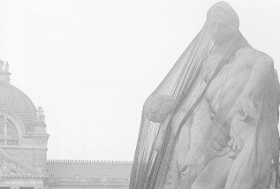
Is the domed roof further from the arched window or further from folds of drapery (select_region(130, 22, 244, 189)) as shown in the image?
folds of drapery (select_region(130, 22, 244, 189))

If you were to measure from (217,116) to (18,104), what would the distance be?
52.7 meters

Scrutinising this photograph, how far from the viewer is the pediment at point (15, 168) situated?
2143 inches

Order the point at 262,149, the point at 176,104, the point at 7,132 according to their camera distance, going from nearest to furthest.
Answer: the point at 262,149 → the point at 176,104 → the point at 7,132

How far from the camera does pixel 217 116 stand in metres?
5.04

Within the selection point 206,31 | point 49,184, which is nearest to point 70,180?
point 49,184

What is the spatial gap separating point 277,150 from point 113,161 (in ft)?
185

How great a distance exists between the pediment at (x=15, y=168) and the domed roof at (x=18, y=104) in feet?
9.36

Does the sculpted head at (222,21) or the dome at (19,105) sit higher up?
the dome at (19,105)

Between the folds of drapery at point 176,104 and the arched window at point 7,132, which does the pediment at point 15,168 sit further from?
the folds of drapery at point 176,104

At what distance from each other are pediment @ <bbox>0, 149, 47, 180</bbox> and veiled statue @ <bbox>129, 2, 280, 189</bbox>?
162 ft

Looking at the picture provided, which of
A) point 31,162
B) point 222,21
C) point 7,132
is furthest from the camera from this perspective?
point 31,162

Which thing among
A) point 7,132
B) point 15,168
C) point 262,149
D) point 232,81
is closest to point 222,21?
point 232,81

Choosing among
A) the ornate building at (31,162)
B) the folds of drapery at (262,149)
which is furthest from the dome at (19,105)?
the folds of drapery at (262,149)

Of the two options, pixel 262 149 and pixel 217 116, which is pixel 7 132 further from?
pixel 262 149
